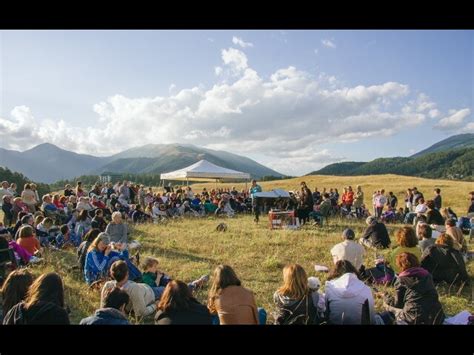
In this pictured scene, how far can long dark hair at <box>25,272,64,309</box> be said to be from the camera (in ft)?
12.8

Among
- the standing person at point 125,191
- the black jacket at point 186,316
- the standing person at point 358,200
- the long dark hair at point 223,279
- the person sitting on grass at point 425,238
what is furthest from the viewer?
the standing person at point 125,191

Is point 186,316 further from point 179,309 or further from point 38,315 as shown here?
point 38,315

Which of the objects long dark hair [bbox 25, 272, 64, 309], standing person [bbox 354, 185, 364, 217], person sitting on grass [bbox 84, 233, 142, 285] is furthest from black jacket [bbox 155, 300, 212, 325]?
standing person [bbox 354, 185, 364, 217]

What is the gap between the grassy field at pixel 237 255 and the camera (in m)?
6.56

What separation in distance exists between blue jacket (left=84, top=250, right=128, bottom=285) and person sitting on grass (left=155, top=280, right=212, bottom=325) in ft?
10.3

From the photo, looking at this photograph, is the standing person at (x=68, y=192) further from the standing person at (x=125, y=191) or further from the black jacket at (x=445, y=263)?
the black jacket at (x=445, y=263)

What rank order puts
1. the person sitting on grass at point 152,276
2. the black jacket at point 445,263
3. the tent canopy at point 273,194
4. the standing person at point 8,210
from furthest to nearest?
the tent canopy at point 273,194 < the standing person at point 8,210 < the black jacket at point 445,263 < the person sitting on grass at point 152,276

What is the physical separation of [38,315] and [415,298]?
4.07m

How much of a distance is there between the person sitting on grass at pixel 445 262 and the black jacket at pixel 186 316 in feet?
14.6

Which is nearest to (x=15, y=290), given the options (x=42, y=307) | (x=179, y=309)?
Result: (x=42, y=307)

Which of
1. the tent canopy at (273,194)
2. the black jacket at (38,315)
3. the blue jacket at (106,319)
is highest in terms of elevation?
the tent canopy at (273,194)

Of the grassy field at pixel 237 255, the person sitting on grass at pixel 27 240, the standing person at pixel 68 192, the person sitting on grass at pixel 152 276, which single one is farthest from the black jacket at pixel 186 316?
the standing person at pixel 68 192
